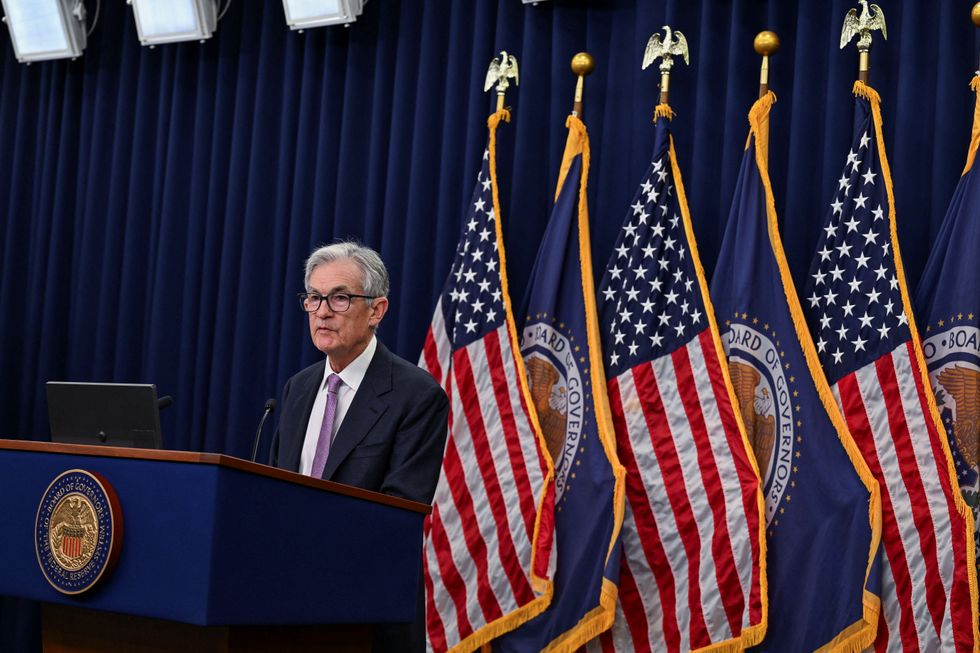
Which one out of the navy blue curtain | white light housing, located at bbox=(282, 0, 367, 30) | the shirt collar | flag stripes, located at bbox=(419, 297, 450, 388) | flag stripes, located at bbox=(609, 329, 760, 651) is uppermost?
white light housing, located at bbox=(282, 0, 367, 30)

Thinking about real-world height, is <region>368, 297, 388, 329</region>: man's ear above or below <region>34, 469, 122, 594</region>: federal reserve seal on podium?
above

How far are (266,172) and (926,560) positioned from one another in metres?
3.44

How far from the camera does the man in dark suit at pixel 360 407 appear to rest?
2898mm

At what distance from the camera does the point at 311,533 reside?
2.37m

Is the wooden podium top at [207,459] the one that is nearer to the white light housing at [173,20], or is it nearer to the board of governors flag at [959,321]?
the board of governors flag at [959,321]

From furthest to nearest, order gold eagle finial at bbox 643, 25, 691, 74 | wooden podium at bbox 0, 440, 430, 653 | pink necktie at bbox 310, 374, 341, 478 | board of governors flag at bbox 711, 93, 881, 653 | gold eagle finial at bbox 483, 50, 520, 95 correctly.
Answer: gold eagle finial at bbox 483, 50, 520, 95 < gold eagle finial at bbox 643, 25, 691, 74 < board of governors flag at bbox 711, 93, 881, 653 < pink necktie at bbox 310, 374, 341, 478 < wooden podium at bbox 0, 440, 430, 653

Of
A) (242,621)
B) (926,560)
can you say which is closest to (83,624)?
(242,621)

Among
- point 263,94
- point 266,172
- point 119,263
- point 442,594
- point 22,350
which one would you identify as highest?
point 263,94

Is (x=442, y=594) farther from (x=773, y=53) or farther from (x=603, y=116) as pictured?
(x=773, y=53)

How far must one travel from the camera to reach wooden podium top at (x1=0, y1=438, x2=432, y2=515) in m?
2.19

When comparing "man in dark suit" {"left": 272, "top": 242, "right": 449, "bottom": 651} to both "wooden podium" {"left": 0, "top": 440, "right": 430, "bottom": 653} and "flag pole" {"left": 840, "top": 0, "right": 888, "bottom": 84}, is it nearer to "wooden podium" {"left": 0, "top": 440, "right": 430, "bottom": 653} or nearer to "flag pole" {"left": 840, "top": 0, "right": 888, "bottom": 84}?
"wooden podium" {"left": 0, "top": 440, "right": 430, "bottom": 653}

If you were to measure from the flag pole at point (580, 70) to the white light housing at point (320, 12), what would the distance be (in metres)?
1.11

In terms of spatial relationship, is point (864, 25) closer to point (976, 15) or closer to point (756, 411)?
point (976, 15)

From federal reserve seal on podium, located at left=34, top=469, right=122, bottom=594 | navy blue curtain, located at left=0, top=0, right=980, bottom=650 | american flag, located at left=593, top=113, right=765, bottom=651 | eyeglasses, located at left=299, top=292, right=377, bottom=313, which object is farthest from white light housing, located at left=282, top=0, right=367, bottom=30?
federal reserve seal on podium, located at left=34, top=469, right=122, bottom=594
